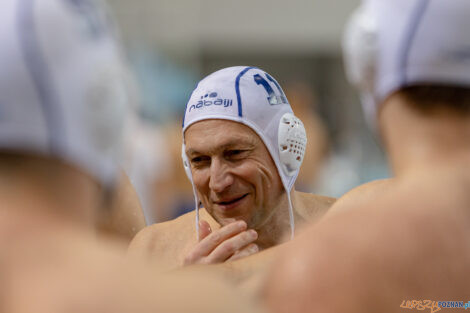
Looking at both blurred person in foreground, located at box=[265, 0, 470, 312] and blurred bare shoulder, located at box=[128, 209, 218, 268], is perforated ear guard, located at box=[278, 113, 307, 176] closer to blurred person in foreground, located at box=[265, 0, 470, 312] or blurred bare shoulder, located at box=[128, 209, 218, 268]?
blurred bare shoulder, located at box=[128, 209, 218, 268]

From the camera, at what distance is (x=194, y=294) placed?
89 cm

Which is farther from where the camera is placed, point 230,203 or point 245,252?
point 230,203

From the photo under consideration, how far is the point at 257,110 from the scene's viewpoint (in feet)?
6.02

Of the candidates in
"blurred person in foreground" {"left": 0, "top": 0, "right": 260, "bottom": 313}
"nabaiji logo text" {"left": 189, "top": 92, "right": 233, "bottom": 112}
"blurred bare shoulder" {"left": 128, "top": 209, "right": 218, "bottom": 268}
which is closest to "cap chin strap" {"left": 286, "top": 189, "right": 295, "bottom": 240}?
"blurred bare shoulder" {"left": 128, "top": 209, "right": 218, "bottom": 268}

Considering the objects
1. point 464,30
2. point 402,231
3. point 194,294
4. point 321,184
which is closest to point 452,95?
point 464,30

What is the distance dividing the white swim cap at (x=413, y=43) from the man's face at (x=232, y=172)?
0.54 metres

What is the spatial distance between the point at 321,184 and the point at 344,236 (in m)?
1.36

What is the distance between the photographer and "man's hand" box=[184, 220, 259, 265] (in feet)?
5.30

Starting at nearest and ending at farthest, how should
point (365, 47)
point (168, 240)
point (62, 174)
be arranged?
point (62, 174), point (365, 47), point (168, 240)

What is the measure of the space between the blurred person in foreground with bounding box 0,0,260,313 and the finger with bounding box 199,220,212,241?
0.71 meters

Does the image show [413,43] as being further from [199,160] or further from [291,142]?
[199,160]

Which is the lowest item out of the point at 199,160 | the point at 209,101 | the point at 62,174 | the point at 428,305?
the point at 428,305

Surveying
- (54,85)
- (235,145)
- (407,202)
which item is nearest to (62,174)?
(54,85)

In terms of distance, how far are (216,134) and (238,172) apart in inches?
6.1
